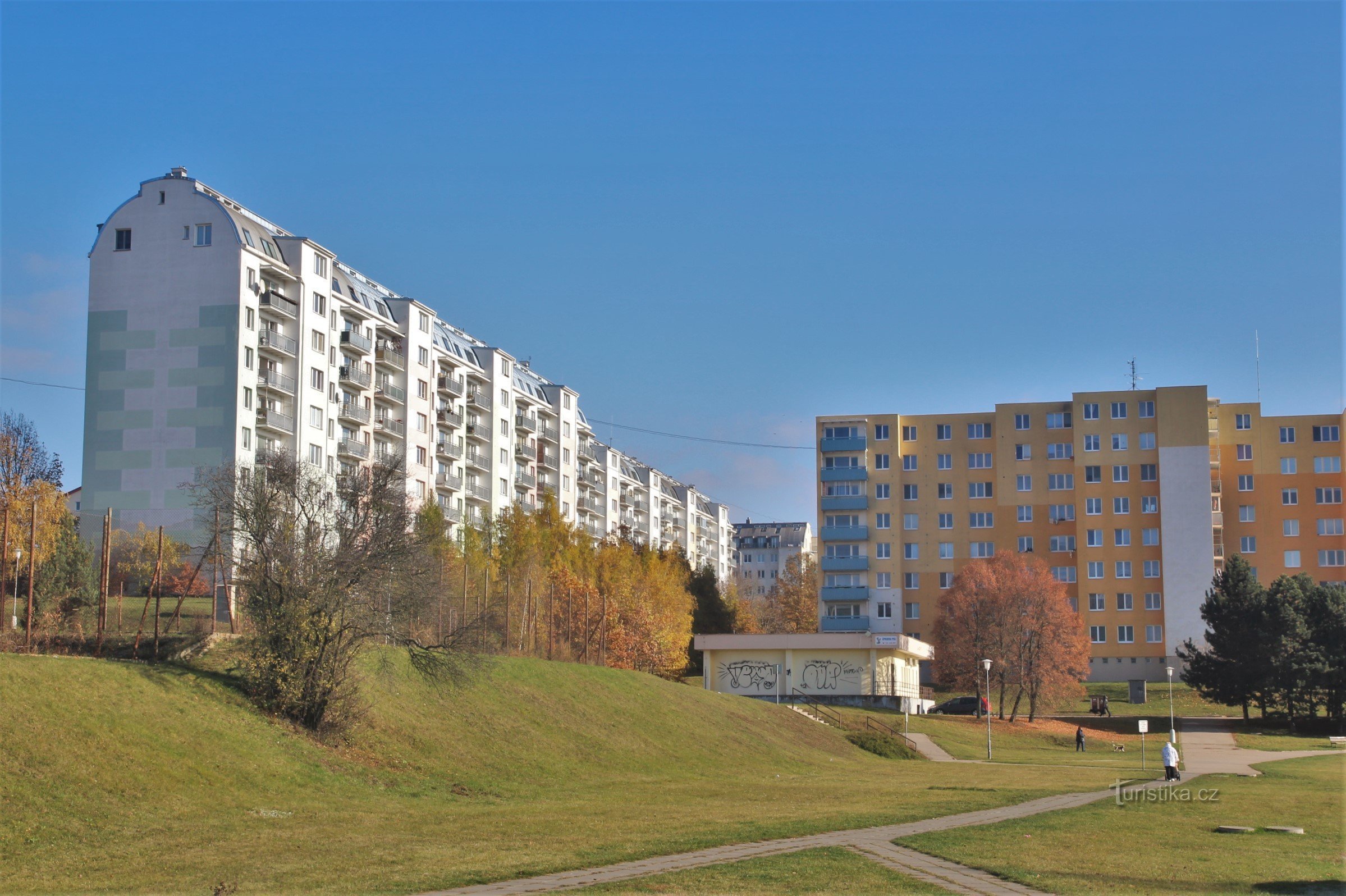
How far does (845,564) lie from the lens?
109438 millimetres

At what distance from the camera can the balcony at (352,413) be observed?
83562mm

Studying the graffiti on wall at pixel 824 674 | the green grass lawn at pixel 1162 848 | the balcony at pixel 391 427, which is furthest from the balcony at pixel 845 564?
the green grass lawn at pixel 1162 848

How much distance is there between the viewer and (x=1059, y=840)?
21.0 metres

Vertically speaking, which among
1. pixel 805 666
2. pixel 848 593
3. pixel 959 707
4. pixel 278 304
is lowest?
pixel 959 707

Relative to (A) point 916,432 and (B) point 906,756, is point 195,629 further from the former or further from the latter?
(A) point 916,432

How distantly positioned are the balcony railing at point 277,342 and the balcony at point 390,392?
11326 mm

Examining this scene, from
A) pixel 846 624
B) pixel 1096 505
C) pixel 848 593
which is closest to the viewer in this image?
pixel 1096 505

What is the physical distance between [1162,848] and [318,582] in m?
22.4

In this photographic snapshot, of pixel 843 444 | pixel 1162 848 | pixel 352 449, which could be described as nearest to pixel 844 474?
pixel 843 444

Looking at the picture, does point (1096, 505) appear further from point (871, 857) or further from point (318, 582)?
point (871, 857)

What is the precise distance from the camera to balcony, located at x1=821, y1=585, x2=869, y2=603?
109 meters

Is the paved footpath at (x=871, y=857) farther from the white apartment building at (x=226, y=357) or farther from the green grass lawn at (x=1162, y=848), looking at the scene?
the white apartment building at (x=226, y=357)

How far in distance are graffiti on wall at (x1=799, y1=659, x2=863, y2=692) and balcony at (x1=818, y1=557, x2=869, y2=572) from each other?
3491 centimetres

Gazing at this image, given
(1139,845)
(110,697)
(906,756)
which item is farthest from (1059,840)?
(906,756)
